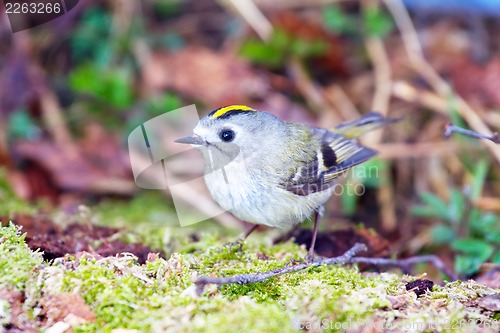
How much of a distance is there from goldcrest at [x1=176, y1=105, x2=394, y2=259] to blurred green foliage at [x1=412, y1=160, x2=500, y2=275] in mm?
695

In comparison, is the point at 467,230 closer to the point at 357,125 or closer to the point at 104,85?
the point at 357,125

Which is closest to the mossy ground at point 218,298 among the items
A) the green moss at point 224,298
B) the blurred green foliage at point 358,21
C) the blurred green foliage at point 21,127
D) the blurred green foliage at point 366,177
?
the green moss at point 224,298

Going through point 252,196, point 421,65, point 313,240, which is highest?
point 421,65

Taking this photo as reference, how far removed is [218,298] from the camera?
208cm

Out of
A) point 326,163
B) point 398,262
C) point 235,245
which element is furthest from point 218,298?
point 326,163

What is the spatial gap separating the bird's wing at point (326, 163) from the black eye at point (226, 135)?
389mm

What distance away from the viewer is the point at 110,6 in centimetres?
536

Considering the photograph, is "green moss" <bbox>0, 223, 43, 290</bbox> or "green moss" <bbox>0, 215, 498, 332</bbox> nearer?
"green moss" <bbox>0, 215, 498, 332</bbox>

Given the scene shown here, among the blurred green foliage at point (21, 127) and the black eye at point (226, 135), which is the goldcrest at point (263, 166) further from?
the blurred green foliage at point (21, 127)

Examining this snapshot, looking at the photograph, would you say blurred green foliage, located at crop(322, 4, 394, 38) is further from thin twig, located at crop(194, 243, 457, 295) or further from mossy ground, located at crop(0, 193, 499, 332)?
mossy ground, located at crop(0, 193, 499, 332)

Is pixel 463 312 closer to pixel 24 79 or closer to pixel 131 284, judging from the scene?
pixel 131 284

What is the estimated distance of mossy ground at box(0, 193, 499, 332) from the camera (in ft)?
6.39

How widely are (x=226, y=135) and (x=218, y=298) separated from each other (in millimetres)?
1075

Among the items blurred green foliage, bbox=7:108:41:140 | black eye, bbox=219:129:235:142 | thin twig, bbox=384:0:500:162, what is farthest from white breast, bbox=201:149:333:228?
blurred green foliage, bbox=7:108:41:140
